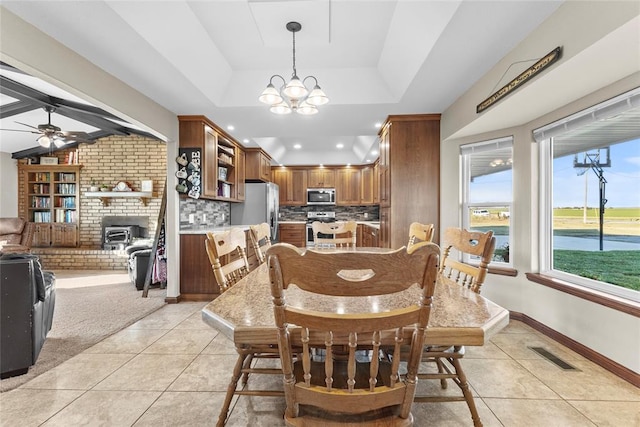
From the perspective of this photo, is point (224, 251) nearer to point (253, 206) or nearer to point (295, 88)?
point (295, 88)

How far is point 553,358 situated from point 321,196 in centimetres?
530

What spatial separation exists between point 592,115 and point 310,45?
7.57 feet

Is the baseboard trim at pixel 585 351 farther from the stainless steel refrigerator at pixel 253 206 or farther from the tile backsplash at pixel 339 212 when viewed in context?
the tile backsplash at pixel 339 212

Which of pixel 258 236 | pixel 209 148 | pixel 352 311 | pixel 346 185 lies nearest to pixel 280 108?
pixel 258 236

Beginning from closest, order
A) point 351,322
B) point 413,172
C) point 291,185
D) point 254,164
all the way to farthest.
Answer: point 351,322 → point 413,172 → point 254,164 → point 291,185

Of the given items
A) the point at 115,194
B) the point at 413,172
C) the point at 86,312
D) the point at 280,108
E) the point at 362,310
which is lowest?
the point at 86,312

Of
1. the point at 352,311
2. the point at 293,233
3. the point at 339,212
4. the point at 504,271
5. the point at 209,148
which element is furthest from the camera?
the point at 339,212

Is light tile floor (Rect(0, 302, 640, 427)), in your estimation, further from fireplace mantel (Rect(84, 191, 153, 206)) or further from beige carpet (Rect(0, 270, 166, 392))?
fireplace mantel (Rect(84, 191, 153, 206))

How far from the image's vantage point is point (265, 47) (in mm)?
2562

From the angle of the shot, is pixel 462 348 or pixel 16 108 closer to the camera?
pixel 462 348

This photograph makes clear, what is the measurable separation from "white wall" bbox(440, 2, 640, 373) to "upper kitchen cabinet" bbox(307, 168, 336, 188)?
3.74m

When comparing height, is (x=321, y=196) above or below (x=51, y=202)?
above

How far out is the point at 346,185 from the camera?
701 centimetres

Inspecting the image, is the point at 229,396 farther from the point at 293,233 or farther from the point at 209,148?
the point at 293,233
